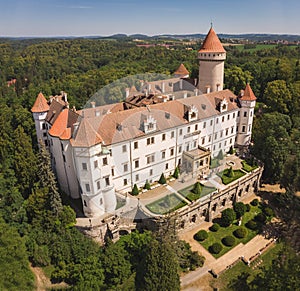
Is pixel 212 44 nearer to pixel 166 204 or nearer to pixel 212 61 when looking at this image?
pixel 212 61

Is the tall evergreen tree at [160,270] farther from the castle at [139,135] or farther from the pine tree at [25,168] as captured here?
the pine tree at [25,168]

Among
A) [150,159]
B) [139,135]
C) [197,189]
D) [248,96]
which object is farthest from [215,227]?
[248,96]

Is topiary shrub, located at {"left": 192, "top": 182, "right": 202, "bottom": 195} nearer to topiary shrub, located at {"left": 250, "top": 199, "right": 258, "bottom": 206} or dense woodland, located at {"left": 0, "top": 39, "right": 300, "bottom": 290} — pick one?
dense woodland, located at {"left": 0, "top": 39, "right": 300, "bottom": 290}

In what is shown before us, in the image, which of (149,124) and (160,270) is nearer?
(160,270)

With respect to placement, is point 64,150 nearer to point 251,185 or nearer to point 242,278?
point 242,278

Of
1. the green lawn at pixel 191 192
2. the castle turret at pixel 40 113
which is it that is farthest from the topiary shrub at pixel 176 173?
the castle turret at pixel 40 113
